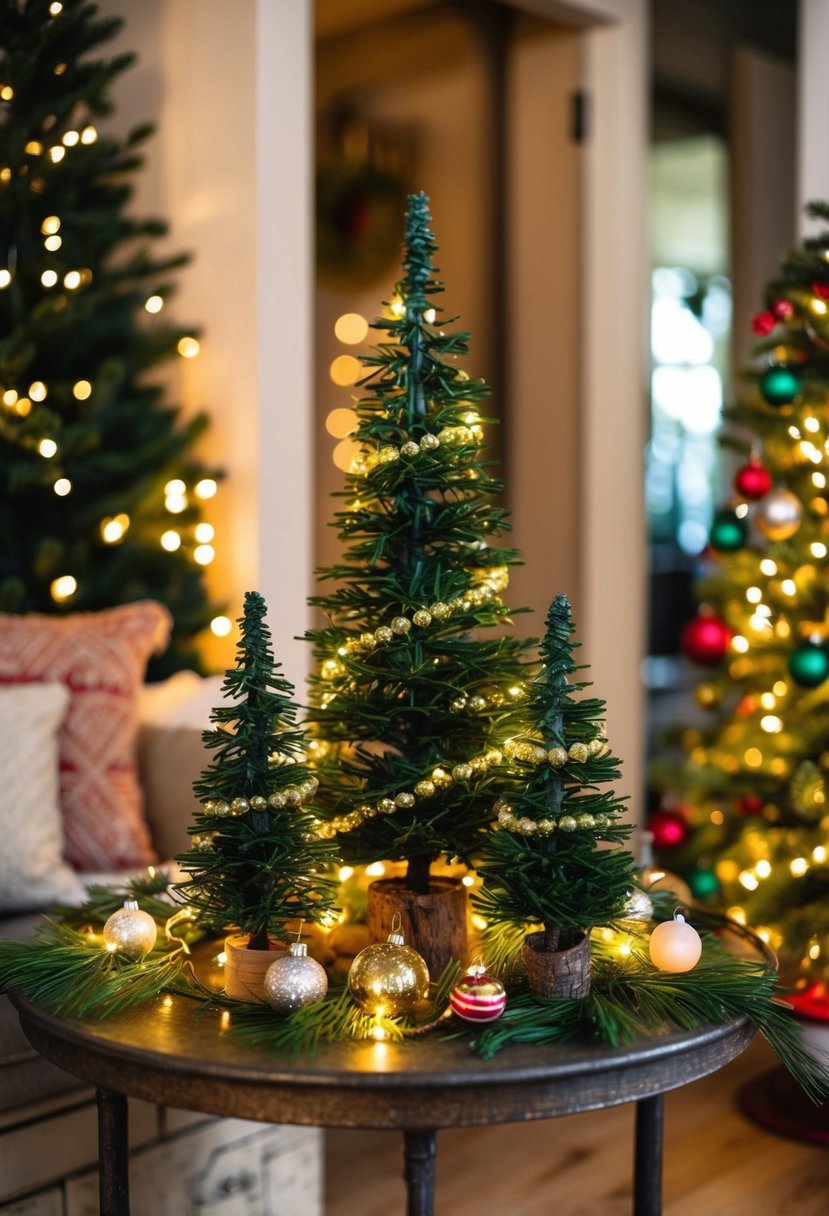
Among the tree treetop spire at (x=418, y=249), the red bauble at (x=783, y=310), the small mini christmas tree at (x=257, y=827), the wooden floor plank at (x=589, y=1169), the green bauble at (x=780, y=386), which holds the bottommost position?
the wooden floor plank at (x=589, y=1169)

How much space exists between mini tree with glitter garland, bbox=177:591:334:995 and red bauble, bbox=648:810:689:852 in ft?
4.81

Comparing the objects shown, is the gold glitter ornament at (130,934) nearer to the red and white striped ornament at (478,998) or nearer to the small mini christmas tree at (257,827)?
the small mini christmas tree at (257,827)

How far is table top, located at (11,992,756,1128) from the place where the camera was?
46.7 inches

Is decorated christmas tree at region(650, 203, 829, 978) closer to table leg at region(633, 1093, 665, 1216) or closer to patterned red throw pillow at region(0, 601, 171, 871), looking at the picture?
table leg at region(633, 1093, 665, 1216)

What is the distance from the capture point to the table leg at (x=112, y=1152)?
56.0 inches

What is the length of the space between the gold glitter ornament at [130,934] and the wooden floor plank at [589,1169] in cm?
90

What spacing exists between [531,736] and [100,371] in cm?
137

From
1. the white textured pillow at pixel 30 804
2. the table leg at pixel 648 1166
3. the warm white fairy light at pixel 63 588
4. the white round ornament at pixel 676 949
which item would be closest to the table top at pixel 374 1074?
the white round ornament at pixel 676 949

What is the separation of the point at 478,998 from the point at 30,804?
94cm

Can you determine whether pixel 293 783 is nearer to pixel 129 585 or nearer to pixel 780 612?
pixel 129 585

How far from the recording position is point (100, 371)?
245 centimetres

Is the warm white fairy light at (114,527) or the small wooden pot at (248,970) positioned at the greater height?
the warm white fairy light at (114,527)

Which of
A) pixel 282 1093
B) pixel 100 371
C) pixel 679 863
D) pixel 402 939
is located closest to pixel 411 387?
pixel 402 939

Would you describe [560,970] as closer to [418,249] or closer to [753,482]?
[418,249]
